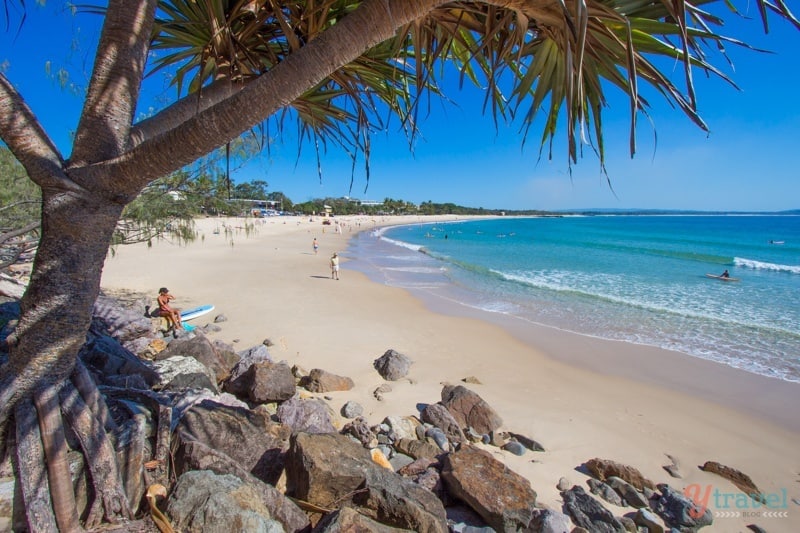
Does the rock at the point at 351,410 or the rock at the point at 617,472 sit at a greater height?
the rock at the point at 351,410

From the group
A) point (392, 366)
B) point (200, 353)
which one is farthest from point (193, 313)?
point (392, 366)

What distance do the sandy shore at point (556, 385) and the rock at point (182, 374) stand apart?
1.58 m

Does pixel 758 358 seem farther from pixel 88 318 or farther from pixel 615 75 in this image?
pixel 88 318

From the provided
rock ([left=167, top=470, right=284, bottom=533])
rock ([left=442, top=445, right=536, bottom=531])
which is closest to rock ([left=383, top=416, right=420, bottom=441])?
rock ([left=442, top=445, right=536, bottom=531])

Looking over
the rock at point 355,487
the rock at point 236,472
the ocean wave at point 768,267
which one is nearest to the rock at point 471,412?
the rock at point 355,487

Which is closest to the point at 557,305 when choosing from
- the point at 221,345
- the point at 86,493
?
the point at 221,345

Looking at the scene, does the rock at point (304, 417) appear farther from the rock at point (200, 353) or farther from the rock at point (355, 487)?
the rock at point (200, 353)

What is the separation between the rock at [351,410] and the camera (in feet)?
14.0

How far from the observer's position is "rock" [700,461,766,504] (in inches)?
144

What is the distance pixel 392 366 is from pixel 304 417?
85.6 inches

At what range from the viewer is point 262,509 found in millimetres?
2025

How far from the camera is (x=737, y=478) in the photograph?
3848 millimetres

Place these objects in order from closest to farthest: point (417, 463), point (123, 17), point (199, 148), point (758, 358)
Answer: point (199, 148) → point (123, 17) → point (417, 463) → point (758, 358)

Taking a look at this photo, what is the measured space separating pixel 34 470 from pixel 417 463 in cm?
242
